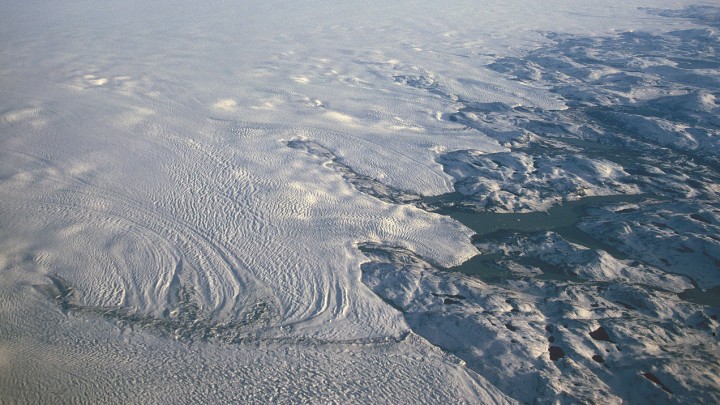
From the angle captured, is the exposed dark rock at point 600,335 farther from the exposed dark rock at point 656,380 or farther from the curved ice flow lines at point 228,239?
the curved ice flow lines at point 228,239

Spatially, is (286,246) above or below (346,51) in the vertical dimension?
below

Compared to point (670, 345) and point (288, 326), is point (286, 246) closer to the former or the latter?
point (288, 326)

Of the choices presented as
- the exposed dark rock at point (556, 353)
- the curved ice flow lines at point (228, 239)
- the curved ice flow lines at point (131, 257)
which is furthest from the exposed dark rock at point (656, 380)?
the curved ice flow lines at point (131, 257)

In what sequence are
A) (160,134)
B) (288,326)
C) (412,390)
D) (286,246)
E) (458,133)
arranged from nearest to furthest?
(412,390) → (288,326) → (286,246) → (160,134) → (458,133)

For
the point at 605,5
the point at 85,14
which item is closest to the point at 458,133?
the point at 85,14

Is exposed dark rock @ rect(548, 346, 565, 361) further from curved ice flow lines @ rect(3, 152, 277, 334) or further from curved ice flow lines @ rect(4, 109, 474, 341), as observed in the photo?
curved ice flow lines @ rect(3, 152, 277, 334)

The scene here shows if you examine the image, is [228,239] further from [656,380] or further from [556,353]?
[656,380]

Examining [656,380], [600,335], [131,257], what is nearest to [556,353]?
[600,335]

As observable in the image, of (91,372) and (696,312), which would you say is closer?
(91,372)

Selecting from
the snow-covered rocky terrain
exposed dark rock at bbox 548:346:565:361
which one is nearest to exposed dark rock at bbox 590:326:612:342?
the snow-covered rocky terrain
